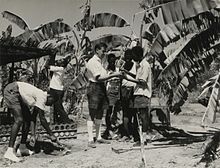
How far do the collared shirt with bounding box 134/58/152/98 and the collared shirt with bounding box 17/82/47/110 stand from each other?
3.72 feet

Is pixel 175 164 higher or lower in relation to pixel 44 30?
lower

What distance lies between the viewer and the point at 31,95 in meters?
4.47

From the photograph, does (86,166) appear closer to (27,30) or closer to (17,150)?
(17,150)

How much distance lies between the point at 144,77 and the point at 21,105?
57.5 inches

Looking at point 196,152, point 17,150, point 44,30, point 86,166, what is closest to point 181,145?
point 196,152

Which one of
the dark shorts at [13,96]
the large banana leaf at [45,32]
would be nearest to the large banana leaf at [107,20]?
the large banana leaf at [45,32]

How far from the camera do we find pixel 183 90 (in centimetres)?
559

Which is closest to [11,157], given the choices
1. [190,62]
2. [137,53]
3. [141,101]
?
[141,101]

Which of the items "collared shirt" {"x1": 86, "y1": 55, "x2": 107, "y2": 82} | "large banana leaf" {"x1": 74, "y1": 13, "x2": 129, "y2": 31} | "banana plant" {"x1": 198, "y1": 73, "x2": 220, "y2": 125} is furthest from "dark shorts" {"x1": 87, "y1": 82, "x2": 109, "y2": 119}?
"large banana leaf" {"x1": 74, "y1": 13, "x2": 129, "y2": 31}

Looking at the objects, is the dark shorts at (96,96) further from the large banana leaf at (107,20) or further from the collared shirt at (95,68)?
the large banana leaf at (107,20)

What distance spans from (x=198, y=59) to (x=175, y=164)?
5.92ft

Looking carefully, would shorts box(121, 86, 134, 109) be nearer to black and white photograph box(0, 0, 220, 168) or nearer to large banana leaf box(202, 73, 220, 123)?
black and white photograph box(0, 0, 220, 168)

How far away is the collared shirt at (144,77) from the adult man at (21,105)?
113 centimetres

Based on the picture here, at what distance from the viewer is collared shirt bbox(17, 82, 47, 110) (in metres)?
4.42
